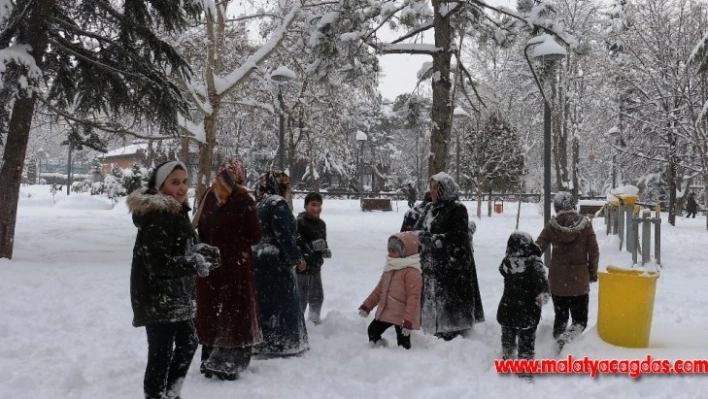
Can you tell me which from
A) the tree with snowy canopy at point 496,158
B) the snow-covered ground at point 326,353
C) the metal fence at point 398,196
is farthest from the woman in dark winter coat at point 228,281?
the metal fence at point 398,196

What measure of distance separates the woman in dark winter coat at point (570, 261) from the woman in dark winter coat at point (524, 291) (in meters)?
0.58

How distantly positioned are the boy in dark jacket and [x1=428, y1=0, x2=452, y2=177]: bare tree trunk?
4.87 meters

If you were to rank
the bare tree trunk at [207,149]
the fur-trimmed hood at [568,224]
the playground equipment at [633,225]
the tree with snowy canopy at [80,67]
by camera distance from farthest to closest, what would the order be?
the bare tree trunk at [207,149] → the playground equipment at [633,225] → the tree with snowy canopy at [80,67] → the fur-trimmed hood at [568,224]

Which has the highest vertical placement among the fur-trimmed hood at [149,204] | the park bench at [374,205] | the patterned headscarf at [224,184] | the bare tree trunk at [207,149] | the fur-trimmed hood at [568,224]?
the bare tree trunk at [207,149]

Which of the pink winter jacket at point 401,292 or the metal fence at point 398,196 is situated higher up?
the metal fence at point 398,196

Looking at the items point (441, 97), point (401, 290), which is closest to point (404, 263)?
point (401, 290)

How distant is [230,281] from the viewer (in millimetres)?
4469

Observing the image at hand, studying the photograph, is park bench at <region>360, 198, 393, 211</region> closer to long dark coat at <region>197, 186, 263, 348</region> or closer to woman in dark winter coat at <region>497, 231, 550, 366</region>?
woman in dark winter coat at <region>497, 231, 550, 366</region>

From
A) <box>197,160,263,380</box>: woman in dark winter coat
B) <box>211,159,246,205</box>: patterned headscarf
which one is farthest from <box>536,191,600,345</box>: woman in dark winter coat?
<box>211,159,246,205</box>: patterned headscarf

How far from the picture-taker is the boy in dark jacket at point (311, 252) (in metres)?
6.38

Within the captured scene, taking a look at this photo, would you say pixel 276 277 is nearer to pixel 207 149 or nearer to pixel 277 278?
pixel 277 278

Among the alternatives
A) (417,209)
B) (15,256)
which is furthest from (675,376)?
(15,256)

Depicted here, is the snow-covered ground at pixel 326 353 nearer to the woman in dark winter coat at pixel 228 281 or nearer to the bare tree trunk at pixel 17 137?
the woman in dark winter coat at pixel 228 281

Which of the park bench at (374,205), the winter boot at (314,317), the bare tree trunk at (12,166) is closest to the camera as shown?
A: the winter boot at (314,317)
